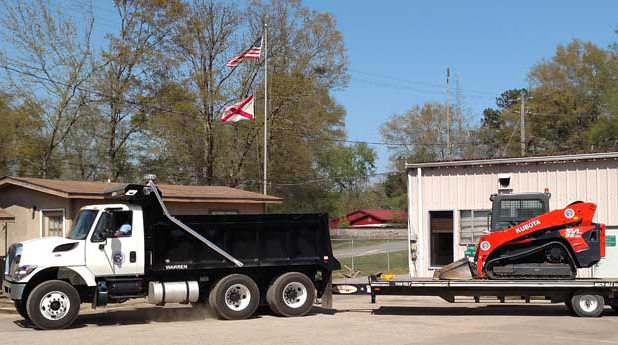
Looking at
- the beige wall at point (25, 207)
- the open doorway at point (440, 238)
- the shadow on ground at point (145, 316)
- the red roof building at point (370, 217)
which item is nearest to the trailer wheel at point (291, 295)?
the shadow on ground at point (145, 316)

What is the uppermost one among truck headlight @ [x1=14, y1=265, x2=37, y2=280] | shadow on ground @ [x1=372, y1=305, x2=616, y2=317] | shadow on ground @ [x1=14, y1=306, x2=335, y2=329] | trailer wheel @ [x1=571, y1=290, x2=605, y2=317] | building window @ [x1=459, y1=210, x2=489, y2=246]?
building window @ [x1=459, y1=210, x2=489, y2=246]

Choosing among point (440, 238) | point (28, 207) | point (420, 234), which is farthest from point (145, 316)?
point (440, 238)

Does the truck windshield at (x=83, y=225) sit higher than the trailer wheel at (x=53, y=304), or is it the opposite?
the truck windshield at (x=83, y=225)

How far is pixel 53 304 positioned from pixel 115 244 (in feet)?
5.71

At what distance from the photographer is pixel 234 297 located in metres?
17.2

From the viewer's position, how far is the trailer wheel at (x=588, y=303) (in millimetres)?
17219

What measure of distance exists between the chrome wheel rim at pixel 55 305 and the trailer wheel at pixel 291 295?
4.34 meters

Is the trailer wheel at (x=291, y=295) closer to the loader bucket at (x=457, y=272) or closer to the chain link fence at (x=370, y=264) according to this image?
the loader bucket at (x=457, y=272)

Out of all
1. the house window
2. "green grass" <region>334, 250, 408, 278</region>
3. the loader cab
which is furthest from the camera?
"green grass" <region>334, 250, 408, 278</region>

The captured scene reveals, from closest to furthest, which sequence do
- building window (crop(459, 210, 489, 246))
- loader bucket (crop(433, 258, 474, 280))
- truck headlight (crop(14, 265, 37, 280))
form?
truck headlight (crop(14, 265, 37, 280)), loader bucket (crop(433, 258, 474, 280)), building window (crop(459, 210, 489, 246))

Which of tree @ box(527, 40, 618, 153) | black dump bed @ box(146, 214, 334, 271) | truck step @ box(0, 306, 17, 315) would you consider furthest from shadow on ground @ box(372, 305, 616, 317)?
tree @ box(527, 40, 618, 153)

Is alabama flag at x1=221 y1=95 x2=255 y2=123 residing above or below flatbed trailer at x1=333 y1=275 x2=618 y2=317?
above

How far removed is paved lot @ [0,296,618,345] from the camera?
45.6 ft

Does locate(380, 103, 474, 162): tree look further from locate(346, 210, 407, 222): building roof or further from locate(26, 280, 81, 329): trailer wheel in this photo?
locate(26, 280, 81, 329): trailer wheel
